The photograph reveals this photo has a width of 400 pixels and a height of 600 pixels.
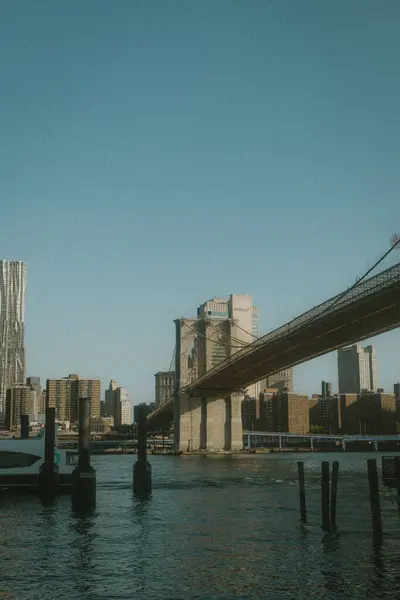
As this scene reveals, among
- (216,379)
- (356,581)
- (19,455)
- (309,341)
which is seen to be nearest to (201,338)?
(216,379)

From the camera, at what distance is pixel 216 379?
8506 centimetres

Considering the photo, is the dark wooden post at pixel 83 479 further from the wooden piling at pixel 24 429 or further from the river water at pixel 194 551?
the wooden piling at pixel 24 429

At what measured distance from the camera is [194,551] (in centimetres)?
2078

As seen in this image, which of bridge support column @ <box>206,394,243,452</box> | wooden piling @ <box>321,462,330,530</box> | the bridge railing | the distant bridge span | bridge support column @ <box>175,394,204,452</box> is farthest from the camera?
bridge support column @ <box>206,394,243,452</box>

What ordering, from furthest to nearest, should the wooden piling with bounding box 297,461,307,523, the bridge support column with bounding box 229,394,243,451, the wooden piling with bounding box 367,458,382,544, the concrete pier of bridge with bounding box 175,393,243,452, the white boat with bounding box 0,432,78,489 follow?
the bridge support column with bounding box 229,394,243,451, the concrete pier of bridge with bounding box 175,393,243,452, the white boat with bounding box 0,432,78,489, the wooden piling with bounding box 297,461,307,523, the wooden piling with bounding box 367,458,382,544

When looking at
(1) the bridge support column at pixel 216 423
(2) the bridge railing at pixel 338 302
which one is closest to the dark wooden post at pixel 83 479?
(2) the bridge railing at pixel 338 302

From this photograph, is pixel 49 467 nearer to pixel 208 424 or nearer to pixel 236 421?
pixel 208 424

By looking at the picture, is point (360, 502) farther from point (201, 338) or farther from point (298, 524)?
point (201, 338)

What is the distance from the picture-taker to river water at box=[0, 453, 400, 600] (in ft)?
53.8

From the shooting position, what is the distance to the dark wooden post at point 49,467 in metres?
35.3

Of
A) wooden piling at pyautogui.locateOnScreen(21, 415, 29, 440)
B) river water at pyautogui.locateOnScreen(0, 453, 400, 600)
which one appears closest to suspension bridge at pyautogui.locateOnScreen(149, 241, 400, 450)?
river water at pyautogui.locateOnScreen(0, 453, 400, 600)

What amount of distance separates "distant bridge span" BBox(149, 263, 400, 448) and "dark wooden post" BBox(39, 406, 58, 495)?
875 inches

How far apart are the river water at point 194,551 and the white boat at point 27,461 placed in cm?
308

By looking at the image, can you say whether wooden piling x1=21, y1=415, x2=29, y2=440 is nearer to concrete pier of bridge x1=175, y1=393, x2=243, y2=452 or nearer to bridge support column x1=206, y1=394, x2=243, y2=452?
concrete pier of bridge x1=175, y1=393, x2=243, y2=452
